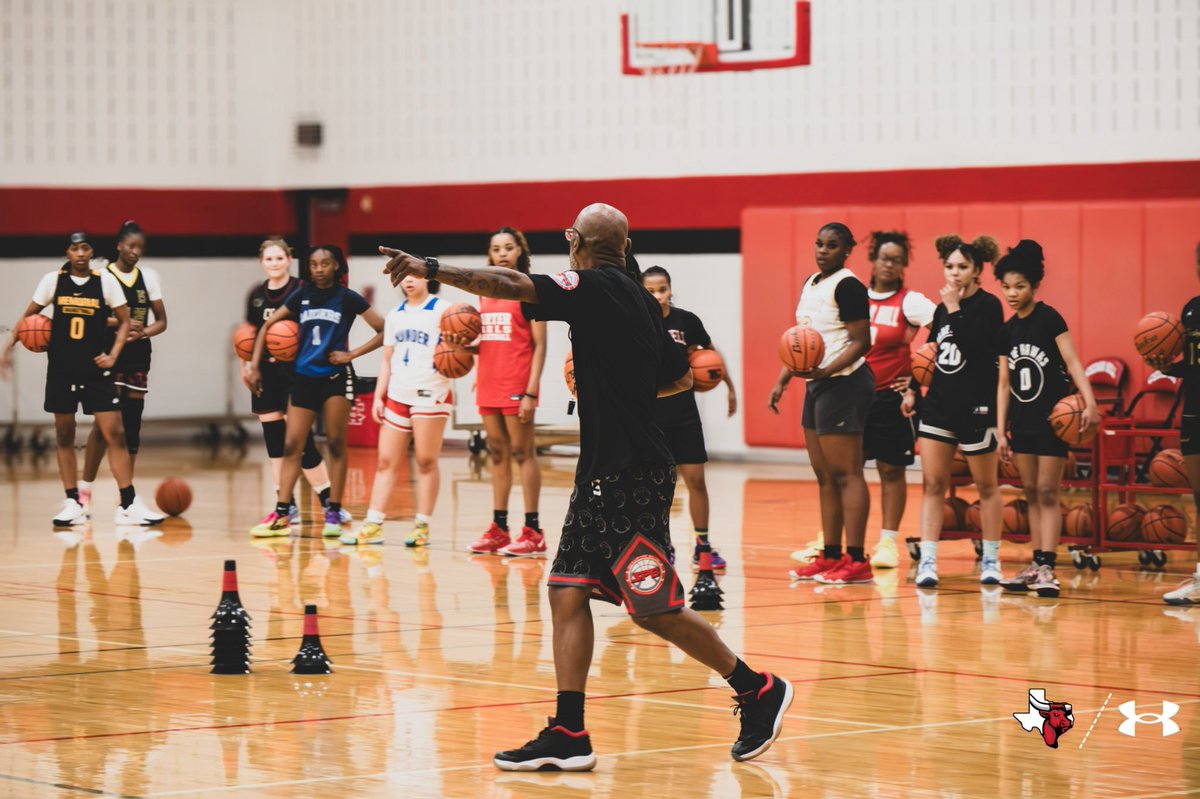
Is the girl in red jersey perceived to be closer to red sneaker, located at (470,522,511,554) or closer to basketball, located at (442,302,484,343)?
red sneaker, located at (470,522,511,554)

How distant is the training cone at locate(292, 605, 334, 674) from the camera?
784 cm

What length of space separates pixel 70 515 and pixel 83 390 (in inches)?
37.3

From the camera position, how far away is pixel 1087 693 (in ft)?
24.6

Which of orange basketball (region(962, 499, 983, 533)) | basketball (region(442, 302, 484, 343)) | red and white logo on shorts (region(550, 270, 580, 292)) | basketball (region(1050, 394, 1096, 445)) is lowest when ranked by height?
orange basketball (region(962, 499, 983, 533))

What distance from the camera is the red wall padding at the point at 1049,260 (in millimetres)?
15906

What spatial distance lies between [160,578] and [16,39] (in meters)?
11.8

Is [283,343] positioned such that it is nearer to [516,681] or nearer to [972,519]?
[972,519]

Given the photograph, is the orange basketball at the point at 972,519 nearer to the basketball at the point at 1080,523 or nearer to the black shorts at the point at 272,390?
the basketball at the point at 1080,523

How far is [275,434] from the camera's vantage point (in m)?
13.2

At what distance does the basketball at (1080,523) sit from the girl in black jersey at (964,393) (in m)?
1.11

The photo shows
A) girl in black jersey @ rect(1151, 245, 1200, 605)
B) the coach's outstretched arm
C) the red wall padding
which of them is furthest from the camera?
the red wall padding

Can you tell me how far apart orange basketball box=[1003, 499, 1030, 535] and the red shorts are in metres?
3.74

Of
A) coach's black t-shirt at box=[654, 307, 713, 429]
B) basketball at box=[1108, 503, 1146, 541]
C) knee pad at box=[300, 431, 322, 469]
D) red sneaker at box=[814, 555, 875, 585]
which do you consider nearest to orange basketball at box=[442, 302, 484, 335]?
coach's black t-shirt at box=[654, 307, 713, 429]

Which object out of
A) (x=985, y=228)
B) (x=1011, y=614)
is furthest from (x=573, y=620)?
(x=985, y=228)
